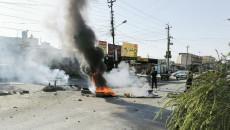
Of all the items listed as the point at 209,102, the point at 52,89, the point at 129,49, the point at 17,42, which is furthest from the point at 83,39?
the point at 17,42

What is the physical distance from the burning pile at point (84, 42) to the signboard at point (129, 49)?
1809 centimetres

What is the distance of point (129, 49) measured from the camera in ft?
103

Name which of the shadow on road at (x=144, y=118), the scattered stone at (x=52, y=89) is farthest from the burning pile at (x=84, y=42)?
the shadow on road at (x=144, y=118)

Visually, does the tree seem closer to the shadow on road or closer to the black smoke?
the shadow on road

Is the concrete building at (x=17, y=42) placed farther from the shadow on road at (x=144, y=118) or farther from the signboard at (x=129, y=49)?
Answer: the shadow on road at (x=144, y=118)

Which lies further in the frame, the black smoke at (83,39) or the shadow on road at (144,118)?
the black smoke at (83,39)

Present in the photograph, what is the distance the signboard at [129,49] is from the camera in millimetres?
30422

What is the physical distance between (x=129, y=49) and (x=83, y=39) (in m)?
20.0

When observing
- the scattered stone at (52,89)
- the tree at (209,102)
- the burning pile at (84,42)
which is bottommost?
the scattered stone at (52,89)

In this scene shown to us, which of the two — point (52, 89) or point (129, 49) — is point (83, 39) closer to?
point (52, 89)

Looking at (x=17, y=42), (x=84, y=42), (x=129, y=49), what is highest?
(x=17, y=42)

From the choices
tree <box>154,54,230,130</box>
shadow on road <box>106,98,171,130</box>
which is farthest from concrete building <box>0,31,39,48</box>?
tree <box>154,54,230,130</box>

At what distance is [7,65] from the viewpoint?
25141 mm

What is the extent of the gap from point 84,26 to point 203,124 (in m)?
11.9
